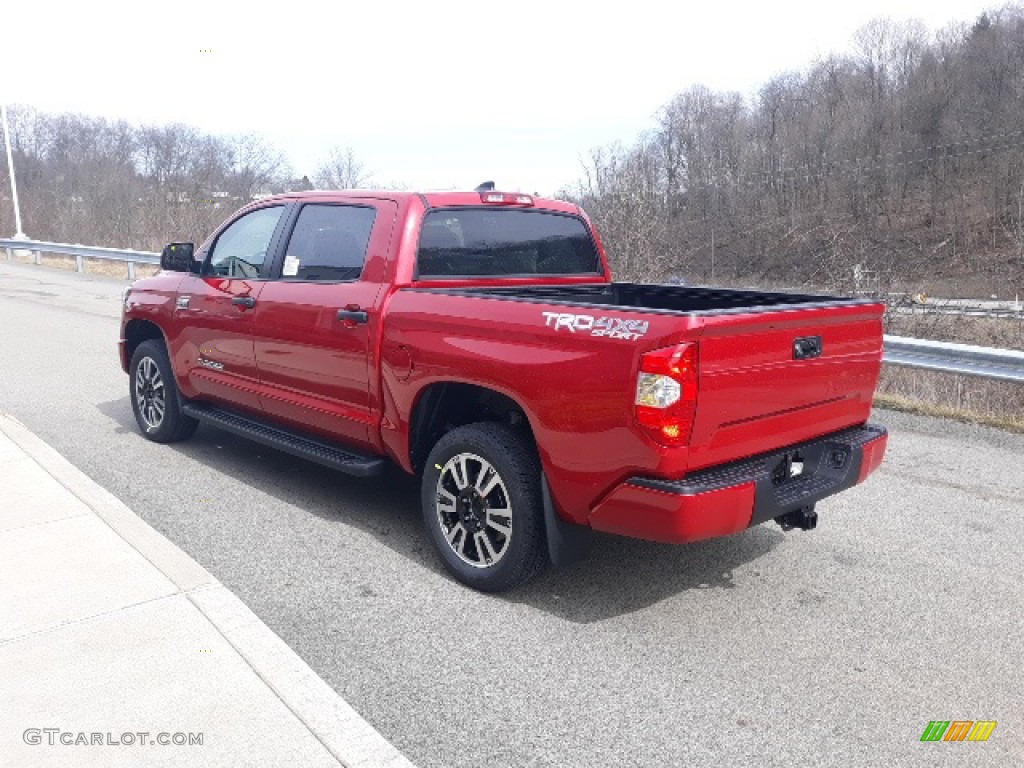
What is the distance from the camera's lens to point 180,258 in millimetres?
6133

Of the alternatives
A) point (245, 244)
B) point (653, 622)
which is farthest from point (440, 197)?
point (653, 622)

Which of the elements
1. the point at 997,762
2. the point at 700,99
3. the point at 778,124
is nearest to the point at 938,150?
the point at 778,124

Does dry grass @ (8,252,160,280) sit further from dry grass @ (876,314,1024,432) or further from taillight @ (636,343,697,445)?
taillight @ (636,343,697,445)

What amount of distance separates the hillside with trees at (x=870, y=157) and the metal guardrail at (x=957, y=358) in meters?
42.6

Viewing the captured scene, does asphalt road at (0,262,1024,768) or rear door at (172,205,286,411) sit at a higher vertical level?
rear door at (172,205,286,411)

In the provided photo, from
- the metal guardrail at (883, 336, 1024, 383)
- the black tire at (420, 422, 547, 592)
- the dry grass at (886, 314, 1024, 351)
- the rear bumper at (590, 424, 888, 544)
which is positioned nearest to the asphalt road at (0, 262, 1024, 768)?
the black tire at (420, 422, 547, 592)

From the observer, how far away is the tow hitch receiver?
13.2ft

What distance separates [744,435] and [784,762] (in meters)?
1.31

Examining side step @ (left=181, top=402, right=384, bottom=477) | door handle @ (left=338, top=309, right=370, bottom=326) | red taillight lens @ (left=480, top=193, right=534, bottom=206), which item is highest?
red taillight lens @ (left=480, top=193, right=534, bottom=206)

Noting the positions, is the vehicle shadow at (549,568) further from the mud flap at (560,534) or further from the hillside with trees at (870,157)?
the hillside with trees at (870,157)

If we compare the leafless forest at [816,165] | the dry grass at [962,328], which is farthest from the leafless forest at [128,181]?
the dry grass at [962,328]

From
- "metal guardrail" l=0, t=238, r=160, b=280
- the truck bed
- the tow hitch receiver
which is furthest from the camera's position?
"metal guardrail" l=0, t=238, r=160, b=280

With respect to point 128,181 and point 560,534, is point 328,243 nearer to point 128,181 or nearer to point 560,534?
point 560,534

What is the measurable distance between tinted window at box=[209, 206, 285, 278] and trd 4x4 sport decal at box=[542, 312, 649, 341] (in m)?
2.58
